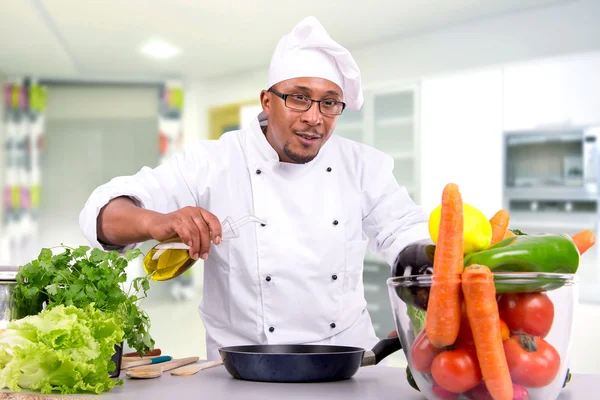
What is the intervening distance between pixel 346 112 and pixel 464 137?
4.47ft

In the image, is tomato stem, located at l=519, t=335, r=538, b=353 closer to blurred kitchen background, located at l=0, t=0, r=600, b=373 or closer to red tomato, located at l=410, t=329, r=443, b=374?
red tomato, located at l=410, t=329, r=443, b=374

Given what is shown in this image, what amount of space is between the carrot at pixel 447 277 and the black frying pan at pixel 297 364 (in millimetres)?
315

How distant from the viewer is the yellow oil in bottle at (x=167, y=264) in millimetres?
1410

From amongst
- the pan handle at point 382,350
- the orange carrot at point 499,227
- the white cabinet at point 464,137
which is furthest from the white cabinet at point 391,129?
the orange carrot at point 499,227

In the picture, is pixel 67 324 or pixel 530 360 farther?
pixel 67 324

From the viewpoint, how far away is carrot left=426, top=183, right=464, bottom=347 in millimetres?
900

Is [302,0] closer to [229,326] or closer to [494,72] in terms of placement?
[494,72]

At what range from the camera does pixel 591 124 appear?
16.3ft

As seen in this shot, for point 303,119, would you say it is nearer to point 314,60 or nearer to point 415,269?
point 314,60

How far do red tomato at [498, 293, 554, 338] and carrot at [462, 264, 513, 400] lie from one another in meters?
0.04

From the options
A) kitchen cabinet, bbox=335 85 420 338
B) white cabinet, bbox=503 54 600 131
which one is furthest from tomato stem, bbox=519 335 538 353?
kitchen cabinet, bbox=335 85 420 338

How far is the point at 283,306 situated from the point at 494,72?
413 centimetres

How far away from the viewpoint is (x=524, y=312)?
3.00 ft

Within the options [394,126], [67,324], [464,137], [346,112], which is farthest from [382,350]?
[346,112]
